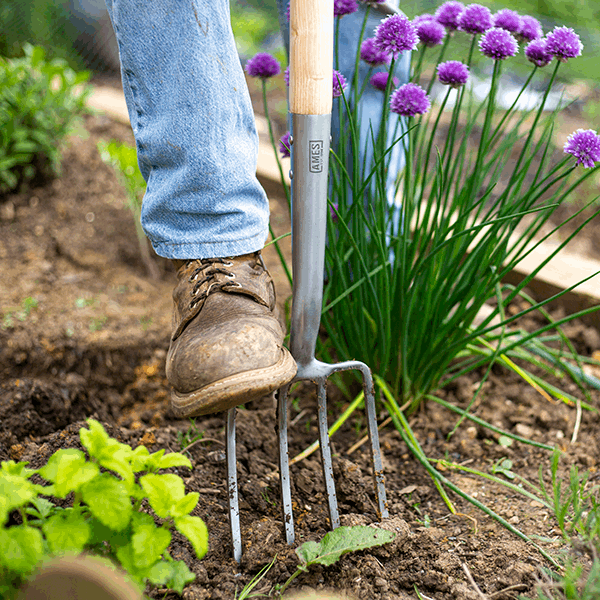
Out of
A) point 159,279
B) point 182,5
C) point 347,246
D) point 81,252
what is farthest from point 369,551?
point 81,252

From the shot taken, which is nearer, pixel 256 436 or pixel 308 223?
pixel 308 223

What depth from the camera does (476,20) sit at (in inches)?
44.4

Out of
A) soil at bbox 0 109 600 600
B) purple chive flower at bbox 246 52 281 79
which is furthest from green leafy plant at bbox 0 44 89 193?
purple chive flower at bbox 246 52 281 79

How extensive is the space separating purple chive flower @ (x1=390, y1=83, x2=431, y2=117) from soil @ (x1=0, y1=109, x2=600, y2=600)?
2.51ft

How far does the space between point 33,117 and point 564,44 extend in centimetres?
203

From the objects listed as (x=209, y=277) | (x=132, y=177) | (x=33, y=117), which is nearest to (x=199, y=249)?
(x=209, y=277)

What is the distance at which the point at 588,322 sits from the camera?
185 cm

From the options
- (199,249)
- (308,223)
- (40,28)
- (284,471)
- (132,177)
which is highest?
(308,223)

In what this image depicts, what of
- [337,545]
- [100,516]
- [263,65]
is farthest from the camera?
[263,65]

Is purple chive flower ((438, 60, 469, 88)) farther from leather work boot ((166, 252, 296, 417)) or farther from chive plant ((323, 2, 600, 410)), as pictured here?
leather work boot ((166, 252, 296, 417))

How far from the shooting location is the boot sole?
98 centimetres

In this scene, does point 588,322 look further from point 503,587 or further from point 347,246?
point 503,587

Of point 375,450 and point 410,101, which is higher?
point 410,101

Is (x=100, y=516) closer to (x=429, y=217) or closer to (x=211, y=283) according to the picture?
(x=211, y=283)
